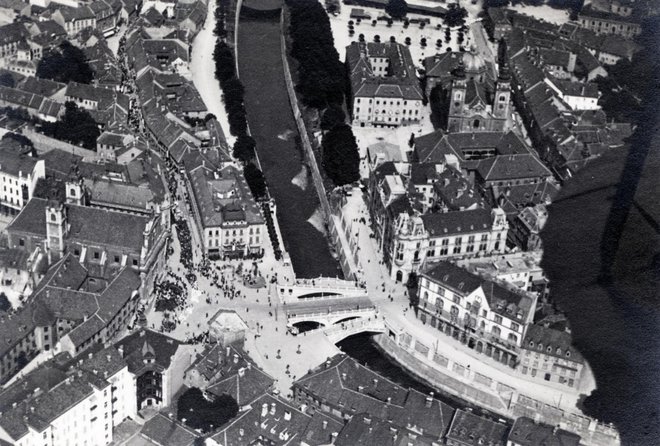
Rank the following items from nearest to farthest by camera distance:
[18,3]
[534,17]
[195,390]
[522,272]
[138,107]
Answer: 1. [195,390]
2. [522,272]
3. [138,107]
4. [18,3]
5. [534,17]

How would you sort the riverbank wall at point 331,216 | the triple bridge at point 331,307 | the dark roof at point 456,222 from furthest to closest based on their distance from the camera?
the riverbank wall at point 331,216 < the dark roof at point 456,222 < the triple bridge at point 331,307

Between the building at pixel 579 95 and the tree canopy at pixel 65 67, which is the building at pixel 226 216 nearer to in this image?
the tree canopy at pixel 65 67

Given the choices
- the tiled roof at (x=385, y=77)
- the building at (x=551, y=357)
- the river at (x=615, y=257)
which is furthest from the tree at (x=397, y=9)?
the river at (x=615, y=257)

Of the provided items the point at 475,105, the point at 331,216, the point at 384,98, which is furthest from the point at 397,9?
the point at 331,216

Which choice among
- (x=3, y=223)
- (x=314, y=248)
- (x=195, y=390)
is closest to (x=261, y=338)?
(x=195, y=390)

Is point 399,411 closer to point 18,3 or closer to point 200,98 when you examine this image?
point 200,98

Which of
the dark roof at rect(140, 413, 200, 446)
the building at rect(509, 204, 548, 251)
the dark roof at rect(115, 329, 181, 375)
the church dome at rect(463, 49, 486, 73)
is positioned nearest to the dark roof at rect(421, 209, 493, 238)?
the building at rect(509, 204, 548, 251)
